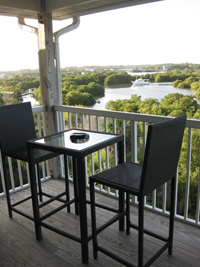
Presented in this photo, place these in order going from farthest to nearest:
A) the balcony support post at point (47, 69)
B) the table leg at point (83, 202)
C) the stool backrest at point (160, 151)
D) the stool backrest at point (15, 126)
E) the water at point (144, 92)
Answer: the water at point (144, 92), the balcony support post at point (47, 69), the stool backrest at point (15, 126), the table leg at point (83, 202), the stool backrest at point (160, 151)

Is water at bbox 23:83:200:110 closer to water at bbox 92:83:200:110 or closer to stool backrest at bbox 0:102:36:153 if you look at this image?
water at bbox 92:83:200:110

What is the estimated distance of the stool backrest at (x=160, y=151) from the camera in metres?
1.62

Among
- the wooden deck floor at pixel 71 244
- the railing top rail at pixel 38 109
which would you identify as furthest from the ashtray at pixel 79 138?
the railing top rail at pixel 38 109

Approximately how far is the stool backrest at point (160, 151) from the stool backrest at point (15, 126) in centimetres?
167

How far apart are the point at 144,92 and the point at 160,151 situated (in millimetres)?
3992

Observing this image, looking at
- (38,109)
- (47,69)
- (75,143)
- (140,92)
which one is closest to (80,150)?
(75,143)

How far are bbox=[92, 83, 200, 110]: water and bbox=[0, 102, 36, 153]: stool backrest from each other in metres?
1.29

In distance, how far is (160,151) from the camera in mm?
1729

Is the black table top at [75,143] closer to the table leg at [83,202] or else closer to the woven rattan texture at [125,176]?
the table leg at [83,202]

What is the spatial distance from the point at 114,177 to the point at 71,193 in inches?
62.4

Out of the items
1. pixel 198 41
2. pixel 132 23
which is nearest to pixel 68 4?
pixel 132 23

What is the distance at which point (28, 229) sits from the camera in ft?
8.74

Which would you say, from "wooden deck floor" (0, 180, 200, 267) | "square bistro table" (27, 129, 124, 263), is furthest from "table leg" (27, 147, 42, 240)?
"wooden deck floor" (0, 180, 200, 267)

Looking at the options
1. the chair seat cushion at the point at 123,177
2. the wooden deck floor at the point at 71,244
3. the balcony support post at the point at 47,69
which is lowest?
the wooden deck floor at the point at 71,244
